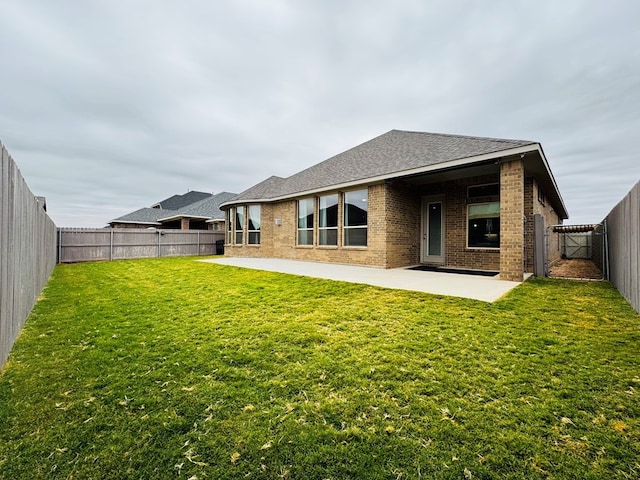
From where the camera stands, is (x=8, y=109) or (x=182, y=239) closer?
(x=8, y=109)

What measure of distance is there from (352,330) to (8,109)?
17689 mm

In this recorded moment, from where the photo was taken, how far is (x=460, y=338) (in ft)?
11.8

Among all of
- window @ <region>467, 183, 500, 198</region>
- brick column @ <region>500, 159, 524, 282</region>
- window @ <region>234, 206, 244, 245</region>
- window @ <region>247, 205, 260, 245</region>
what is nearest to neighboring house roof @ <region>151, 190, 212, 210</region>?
window @ <region>234, 206, 244, 245</region>

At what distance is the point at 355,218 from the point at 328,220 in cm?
161

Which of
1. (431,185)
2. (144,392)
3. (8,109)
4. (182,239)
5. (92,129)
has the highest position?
(92,129)

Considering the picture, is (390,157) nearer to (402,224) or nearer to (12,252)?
(402,224)

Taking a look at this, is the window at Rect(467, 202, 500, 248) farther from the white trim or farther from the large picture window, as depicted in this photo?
the large picture window

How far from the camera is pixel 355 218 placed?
1151cm

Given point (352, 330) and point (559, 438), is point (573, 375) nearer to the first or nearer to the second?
point (559, 438)

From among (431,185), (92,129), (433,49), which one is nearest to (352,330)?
(431,185)

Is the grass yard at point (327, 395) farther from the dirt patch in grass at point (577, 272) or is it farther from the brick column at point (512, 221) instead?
the dirt patch in grass at point (577, 272)

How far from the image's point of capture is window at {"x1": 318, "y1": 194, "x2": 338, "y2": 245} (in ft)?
40.5

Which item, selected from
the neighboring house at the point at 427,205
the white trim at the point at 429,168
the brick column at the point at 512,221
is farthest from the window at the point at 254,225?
the brick column at the point at 512,221

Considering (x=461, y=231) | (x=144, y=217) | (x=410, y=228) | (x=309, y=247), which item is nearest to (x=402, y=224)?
(x=410, y=228)
